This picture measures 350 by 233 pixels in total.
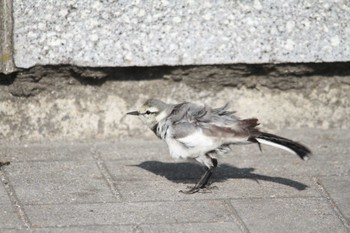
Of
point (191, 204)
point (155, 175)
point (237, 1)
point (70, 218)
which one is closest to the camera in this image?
point (70, 218)

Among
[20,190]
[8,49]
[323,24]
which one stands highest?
[323,24]

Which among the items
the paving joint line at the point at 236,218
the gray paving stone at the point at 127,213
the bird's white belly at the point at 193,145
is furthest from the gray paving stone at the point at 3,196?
the paving joint line at the point at 236,218

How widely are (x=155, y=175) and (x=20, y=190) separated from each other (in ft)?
3.62

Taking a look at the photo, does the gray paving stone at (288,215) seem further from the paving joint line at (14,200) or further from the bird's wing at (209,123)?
the paving joint line at (14,200)

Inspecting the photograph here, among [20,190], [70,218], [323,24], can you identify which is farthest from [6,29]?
[323,24]

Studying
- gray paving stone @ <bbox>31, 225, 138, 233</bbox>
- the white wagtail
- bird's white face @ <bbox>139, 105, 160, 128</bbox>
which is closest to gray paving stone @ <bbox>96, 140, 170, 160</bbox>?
bird's white face @ <bbox>139, 105, 160, 128</bbox>

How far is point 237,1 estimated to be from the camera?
7.18 metres

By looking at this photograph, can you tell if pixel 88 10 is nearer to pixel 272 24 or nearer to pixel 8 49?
pixel 8 49

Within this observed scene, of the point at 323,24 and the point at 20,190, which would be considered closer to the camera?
the point at 20,190

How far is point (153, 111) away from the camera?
6.52 meters

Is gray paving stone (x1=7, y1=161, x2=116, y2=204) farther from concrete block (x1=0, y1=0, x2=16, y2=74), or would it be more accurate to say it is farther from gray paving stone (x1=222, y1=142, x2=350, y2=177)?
gray paving stone (x1=222, y1=142, x2=350, y2=177)

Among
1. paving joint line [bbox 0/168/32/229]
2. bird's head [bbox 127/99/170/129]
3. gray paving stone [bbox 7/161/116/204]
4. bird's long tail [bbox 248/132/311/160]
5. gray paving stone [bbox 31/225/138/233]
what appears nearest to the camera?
gray paving stone [bbox 31/225/138/233]

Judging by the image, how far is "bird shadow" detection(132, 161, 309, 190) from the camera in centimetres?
655

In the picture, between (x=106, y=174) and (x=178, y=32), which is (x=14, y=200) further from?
(x=178, y=32)
